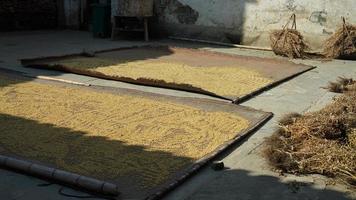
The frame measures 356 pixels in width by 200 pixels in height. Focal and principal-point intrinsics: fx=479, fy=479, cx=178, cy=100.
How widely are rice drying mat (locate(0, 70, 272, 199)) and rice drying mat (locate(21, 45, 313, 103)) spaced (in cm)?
72

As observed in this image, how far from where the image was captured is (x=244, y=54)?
34.8ft

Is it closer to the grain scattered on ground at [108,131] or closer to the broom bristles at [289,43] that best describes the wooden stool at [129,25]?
the broom bristles at [289,43]

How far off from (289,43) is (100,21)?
5.18 m

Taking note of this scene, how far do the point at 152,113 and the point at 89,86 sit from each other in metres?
1.58

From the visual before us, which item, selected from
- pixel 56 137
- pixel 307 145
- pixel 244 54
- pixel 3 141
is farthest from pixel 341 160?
pixel 244 54

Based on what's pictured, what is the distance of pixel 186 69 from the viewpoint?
26.9 ft

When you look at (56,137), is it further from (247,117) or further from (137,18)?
(137,18)

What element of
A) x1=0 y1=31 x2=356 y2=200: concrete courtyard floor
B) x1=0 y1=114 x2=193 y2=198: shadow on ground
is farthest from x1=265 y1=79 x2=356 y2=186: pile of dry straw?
x1=0 y1=114 x2=193 y2=198: shadow on ground

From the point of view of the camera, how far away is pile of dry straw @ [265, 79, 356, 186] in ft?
12.7

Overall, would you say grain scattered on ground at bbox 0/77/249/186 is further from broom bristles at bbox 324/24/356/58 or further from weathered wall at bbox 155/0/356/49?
weathered wall at bbox 155/0/356/49

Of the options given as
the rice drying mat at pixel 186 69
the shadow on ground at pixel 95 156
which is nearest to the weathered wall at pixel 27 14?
the rice drying mat at pixel 186 69

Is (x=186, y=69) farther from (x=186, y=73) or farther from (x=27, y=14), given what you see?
(x=27, y=14)

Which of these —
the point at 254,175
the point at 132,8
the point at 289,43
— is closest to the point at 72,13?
the point at 132,8

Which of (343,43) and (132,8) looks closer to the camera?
(343,43)
